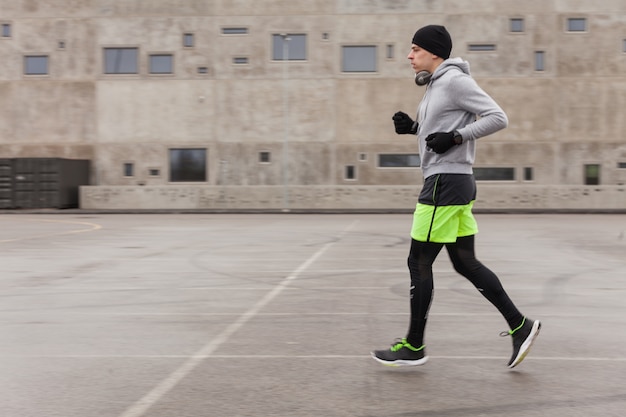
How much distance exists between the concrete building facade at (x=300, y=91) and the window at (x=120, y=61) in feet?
0.18

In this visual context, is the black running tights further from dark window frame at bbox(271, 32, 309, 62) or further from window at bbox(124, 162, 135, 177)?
window at bbox(124, 162, 135, 177)

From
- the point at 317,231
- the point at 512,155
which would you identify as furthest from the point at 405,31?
the point at 317,231

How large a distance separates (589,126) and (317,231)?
22.9 m

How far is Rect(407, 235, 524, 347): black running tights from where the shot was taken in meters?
5.32

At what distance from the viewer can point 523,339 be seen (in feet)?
17.4

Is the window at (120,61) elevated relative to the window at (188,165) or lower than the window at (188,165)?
elevated

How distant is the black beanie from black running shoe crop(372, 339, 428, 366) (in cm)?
195

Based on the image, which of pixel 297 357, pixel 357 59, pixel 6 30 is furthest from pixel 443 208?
pixel 6 30

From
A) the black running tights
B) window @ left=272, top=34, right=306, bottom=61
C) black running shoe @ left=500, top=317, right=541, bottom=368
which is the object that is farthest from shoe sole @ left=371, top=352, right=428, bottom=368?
window @ left=272, top=34, right=306, bottom=61

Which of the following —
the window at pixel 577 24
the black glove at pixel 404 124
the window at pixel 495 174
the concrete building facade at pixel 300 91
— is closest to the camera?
the black glove at pixel 404 124

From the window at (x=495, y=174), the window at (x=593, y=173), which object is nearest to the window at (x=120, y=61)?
the window at (x=495, y=174)

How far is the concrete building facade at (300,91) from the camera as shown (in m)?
39.3

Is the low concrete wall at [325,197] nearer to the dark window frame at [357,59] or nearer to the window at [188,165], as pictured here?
the window at [188,165]

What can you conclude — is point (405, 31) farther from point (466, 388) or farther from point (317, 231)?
point (466, 388)
